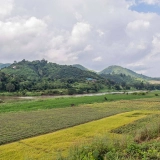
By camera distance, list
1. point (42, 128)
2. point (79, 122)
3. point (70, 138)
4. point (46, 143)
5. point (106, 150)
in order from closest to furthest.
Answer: point (106, 150)
point (46, 143)
point (70, 138)
point (42, 128)
point (79, 122)

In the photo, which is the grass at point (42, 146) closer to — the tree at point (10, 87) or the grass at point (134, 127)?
the grass at point (134, 127)

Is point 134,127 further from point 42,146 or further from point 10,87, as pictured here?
point 10,87

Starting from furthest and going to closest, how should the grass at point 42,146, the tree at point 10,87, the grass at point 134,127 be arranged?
the tree at point 10,87, the grass at point 134,127, the grass at point 42,146

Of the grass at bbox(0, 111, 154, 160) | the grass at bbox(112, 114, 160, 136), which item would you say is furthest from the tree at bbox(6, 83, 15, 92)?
the grass at bbox(0, 111, 154, 160)

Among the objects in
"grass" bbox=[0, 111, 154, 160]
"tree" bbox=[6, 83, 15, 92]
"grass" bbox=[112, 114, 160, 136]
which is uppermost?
"tree" bbox=[6, 83, 15, 92]

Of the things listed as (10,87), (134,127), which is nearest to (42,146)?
(134,127)

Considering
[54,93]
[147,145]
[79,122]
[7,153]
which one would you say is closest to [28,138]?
[7,153]

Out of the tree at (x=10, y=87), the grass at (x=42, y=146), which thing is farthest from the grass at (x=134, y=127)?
the tree at (x=10, y=87)

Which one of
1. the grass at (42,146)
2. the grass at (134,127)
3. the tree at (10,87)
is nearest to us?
the grass at (42,146)

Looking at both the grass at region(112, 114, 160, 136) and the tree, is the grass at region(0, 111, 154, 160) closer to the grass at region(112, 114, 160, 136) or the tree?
the grass at region(112, 114, 160, 136)

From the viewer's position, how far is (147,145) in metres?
16.2

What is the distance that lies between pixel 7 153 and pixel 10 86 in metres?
102

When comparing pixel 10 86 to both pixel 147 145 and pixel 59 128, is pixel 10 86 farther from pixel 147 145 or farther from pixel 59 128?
pixel 147 145

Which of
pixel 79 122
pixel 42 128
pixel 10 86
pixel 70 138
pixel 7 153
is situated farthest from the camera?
pixel 10 86
